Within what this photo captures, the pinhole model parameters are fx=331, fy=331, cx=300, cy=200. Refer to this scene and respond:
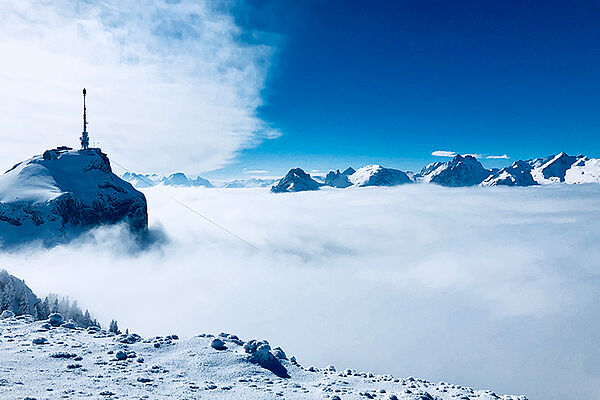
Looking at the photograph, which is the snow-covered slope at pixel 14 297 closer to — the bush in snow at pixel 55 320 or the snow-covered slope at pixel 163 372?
the bush in snow at pixel 55 320

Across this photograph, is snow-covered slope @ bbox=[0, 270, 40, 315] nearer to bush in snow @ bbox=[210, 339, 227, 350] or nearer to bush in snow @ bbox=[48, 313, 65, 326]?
bush in snow @ bbox=[48, 313, 65, 326]

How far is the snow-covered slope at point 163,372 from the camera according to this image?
60.7 ft

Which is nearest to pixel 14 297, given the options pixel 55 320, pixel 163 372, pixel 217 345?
pixel 55 320

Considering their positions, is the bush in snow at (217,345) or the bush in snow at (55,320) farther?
the bush in snow at (55,320)

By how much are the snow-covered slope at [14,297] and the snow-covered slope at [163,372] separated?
61.3 metres

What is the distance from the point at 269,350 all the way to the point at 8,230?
206 m

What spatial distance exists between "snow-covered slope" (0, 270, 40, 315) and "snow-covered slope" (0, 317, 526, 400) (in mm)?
61264

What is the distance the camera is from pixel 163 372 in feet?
70.7

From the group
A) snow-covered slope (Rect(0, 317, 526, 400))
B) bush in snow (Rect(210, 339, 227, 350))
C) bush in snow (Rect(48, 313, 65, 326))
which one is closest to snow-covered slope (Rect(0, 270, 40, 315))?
bush in snow (Rect(48, 313, 65, 326))

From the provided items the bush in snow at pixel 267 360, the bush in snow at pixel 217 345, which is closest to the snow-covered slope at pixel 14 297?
the bush in snow at pixel 217 345

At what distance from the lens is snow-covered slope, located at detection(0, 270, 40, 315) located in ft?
239

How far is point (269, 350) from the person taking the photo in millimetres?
25188

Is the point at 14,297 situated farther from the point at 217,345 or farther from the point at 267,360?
the point at 267,360

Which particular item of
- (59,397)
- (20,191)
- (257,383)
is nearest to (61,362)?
(59,397)
